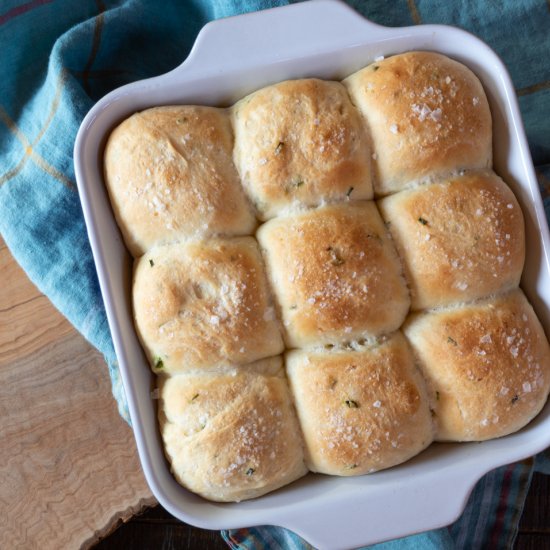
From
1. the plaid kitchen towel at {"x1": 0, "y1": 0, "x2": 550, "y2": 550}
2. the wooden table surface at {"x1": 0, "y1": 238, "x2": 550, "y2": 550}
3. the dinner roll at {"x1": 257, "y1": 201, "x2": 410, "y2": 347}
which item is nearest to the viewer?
the dinner roll at {"x1": 257, "y1": 201, "x2": 410, "y2": 347}

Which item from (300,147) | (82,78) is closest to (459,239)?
(300,147)

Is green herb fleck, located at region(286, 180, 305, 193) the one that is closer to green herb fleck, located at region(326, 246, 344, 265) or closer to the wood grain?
green herb fleck, located at region(326, 246, 344, 265)

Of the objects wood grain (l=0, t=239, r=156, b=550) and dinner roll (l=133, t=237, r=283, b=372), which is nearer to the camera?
dinner roll (l=133, t=237, r=283, b=372)

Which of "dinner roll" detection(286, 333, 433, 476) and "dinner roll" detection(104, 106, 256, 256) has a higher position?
"dinner roll" detection(104, 106, 256, 256)

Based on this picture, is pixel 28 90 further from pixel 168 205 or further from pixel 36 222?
pixel 168 205

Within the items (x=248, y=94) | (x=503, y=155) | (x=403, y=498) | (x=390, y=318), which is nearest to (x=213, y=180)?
(x=248, y=94)

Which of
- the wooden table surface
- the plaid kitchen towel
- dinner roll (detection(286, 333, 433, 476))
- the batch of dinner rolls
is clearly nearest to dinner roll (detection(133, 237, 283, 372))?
the batch of dinner rolls

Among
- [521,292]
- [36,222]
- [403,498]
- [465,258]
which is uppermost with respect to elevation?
[36,222]
